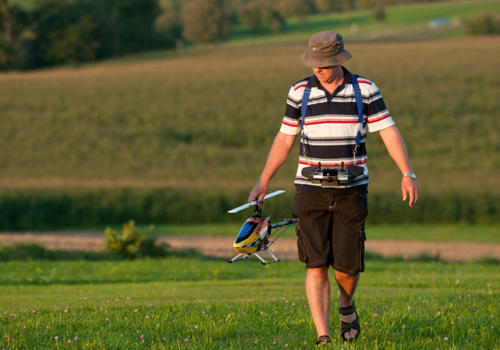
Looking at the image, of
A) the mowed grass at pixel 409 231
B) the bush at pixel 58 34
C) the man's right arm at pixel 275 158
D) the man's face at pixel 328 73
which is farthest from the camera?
the bush at pixel 58 34

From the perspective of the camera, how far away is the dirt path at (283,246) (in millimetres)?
23984

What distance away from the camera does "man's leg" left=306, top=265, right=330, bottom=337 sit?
7.10 metres

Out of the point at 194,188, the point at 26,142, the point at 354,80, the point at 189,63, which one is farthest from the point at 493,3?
the point at 354,80

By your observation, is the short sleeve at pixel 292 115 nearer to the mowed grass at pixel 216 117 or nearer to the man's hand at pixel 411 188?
the man's hand at pixel 411 188

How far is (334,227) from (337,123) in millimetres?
898

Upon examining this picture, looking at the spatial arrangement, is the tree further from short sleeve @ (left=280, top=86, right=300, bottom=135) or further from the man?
the man

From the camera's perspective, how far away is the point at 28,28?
72000 millimetres

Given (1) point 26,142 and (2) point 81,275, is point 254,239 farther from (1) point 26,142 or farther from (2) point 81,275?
(1) point 26,142

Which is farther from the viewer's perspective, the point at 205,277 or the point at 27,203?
the point at 27,203

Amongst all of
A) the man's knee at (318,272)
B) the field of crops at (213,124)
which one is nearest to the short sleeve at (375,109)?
the man's knee at (318,272)

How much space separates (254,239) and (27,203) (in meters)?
26.0

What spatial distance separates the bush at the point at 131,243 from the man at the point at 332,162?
13.5 meters

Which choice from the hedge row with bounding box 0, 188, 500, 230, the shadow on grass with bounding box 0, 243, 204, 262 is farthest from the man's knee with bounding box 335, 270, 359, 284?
the hedge row with bounding box 0, 188, 500, 230

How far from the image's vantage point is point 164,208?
105 feet
